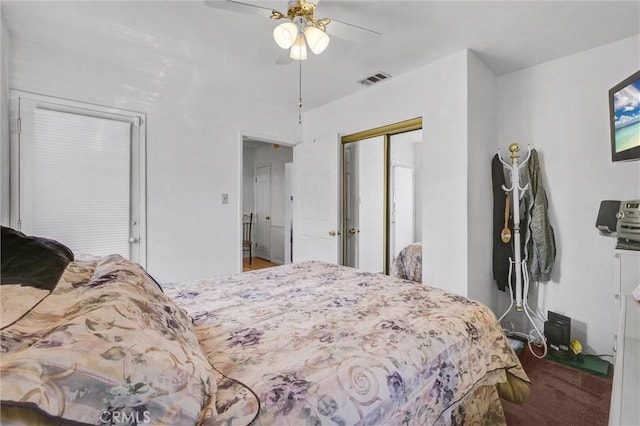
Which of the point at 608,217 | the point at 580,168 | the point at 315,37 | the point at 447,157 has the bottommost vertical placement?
the point at 608,217

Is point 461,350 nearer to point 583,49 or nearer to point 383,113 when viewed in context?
point 383,113

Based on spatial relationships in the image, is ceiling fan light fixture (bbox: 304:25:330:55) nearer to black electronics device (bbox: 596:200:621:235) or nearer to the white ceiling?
the white ceiling

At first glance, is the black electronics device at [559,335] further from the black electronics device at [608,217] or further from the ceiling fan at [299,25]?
the ceiling fan at [299,25]

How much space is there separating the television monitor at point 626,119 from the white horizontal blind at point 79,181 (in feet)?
12.2

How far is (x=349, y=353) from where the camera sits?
95cm

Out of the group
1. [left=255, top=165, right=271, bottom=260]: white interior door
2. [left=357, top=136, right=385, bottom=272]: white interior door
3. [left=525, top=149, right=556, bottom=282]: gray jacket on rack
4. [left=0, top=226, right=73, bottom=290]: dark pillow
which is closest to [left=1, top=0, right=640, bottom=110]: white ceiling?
[left=357, top=136, right=385, bottom=272]: white interior door

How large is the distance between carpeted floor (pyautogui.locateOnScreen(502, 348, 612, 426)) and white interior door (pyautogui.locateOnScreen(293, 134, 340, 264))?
6.69 feet

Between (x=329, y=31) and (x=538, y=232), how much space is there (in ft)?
7.52

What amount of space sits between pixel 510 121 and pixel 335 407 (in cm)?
299

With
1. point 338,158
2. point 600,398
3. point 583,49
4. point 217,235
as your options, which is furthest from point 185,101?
point 600,398

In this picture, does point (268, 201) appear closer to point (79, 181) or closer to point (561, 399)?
point (79, 181)

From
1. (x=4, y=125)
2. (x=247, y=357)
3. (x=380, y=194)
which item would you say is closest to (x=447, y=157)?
(x=380, y=194)

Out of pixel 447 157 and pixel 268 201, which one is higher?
pixel 447 157

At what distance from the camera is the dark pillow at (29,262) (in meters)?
Answer: 0.76
